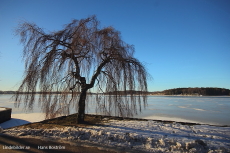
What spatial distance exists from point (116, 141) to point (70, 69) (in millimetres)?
3134

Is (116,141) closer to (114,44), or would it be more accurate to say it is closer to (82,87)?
(82,87)

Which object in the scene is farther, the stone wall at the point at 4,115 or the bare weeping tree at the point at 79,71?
the stone wall at the point at 4,115

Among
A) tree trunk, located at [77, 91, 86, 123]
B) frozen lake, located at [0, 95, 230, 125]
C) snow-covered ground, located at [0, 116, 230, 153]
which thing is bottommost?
frozen lake, located at [0, 95, 230, 125]

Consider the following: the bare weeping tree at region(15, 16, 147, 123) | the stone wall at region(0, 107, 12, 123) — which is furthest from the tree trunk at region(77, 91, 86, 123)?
the stone wall at region(0, 107, 12, 123)

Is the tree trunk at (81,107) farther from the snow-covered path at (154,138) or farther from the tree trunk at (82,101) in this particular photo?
the snow-covered path at (154,138)

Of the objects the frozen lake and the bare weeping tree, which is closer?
the bare weeping tree

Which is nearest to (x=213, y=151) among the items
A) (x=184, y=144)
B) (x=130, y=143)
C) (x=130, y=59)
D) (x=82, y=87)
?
(x=184, y=144)

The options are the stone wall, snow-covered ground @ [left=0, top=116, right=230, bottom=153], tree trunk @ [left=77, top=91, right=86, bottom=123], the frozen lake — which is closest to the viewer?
snow-covered ground @ [left=0, top=116, right=230, bottom=153]

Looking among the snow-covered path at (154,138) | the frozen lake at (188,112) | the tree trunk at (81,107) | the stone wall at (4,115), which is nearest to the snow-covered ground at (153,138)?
the snow-covered path at (154,138)

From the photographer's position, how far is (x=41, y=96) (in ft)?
14.8

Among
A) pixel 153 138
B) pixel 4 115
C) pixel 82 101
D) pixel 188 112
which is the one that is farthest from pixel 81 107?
pixel 188 112

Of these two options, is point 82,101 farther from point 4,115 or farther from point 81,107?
point 4,115

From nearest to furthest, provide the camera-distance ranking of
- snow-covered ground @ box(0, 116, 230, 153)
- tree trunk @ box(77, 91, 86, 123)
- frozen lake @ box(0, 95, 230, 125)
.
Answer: snow-covered ground @ box(0, 116, 230, 153), tree trunk @ box(77, 91, 86, 123), frozen lake @ box(0, 95, 230, 125)

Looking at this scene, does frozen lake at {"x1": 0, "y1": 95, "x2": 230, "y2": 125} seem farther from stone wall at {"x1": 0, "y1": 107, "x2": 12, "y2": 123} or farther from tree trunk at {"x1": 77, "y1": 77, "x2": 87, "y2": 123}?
tree trunk at {"x1": 77, "y1": 77, "x2": 87, "y2": 123}
